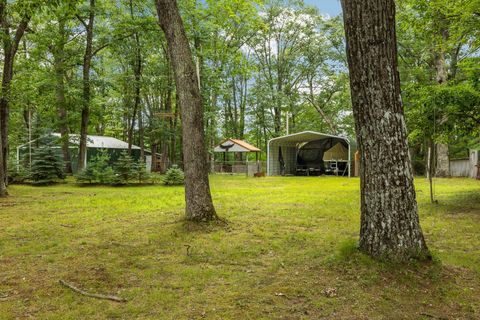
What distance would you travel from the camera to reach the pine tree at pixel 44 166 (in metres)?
13.4

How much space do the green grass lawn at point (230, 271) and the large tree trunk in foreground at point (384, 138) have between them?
0.27 metres

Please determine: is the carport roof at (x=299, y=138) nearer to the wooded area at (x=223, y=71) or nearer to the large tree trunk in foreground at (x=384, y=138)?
the wooded area at (x=223, y=71)

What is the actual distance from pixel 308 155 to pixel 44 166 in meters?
16.1

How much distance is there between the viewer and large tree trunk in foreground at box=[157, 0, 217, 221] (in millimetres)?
5004

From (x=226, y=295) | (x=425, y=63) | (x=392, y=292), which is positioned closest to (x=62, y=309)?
(x=226, y=295)

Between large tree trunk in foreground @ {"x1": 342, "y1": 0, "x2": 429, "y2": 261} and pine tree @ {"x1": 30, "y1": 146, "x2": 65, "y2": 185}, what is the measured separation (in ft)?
44.4

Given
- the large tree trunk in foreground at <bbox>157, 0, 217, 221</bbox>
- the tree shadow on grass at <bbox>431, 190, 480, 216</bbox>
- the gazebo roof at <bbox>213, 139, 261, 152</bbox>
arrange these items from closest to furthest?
the large tree trunk in foreground at <bbox>157, 0, 217, 221</bbox>
the tree shadow on grass at <bbox>431, 190, 480, 216</bbox>
the gazebo roof at <bbox>213, 139, 261, 152</bbox>

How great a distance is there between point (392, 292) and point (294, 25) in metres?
31.9

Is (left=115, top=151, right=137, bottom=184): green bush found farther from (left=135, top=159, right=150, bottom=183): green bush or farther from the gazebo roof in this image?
the gazebo roof

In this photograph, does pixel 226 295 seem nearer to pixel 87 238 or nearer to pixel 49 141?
pixel 87 238

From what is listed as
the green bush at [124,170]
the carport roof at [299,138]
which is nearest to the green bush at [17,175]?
the green bush at [124,170]

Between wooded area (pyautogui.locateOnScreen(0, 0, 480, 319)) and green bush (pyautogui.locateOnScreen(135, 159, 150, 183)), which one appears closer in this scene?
wooded area (pyautogui.locateOnScreen(0, 0, 480, 319))

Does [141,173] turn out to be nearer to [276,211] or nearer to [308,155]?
[276,211]

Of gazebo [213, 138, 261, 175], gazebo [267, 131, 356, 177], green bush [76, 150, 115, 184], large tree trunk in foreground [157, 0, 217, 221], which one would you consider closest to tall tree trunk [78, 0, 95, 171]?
green bush [76, 150, 115, 184]
